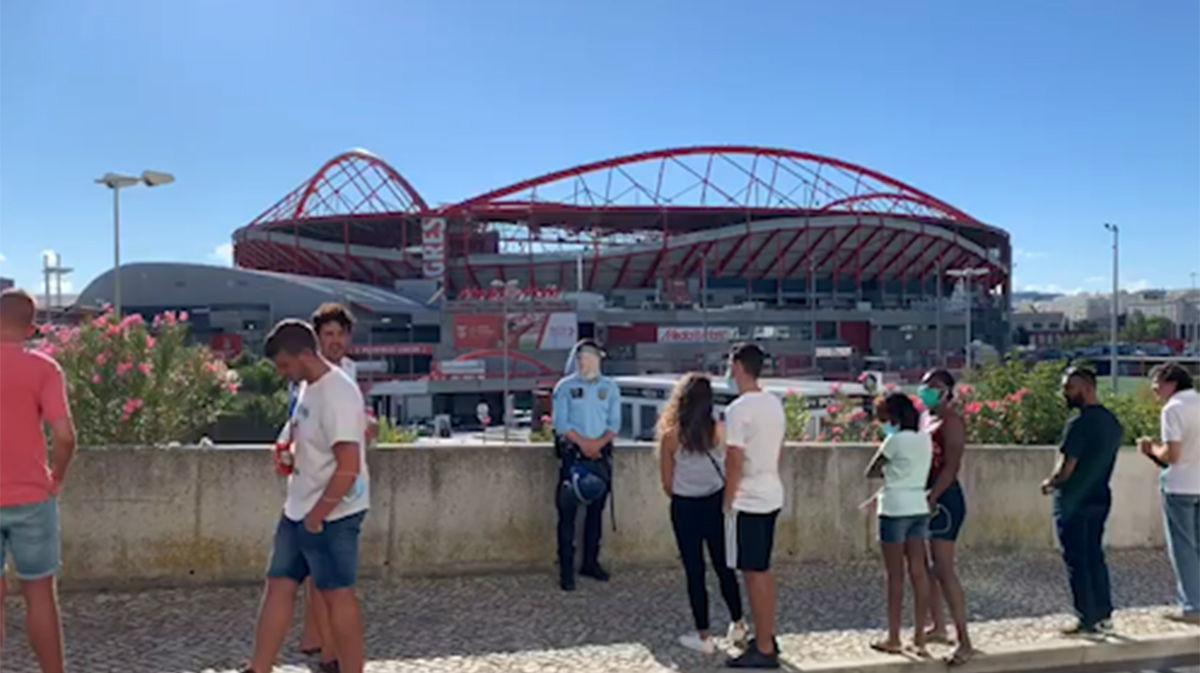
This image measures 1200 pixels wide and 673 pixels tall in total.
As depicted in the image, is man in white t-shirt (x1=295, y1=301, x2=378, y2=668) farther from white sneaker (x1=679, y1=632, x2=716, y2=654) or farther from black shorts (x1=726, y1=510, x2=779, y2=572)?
black shorts (x1=726, y1=510, x2=779, y2=572)

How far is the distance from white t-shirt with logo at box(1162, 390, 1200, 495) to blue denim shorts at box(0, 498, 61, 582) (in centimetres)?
660

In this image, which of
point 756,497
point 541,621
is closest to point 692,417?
point 756,497

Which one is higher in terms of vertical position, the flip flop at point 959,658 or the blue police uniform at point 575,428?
the blue police uniform at point 575,428

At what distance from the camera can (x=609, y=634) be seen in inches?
230

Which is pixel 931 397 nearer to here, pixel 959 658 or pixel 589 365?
pixel 959 658

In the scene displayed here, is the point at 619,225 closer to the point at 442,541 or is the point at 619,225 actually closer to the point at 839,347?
the point at 839,347

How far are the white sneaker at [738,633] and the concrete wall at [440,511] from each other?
1.96 m

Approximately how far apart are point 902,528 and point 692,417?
1425 millimetres

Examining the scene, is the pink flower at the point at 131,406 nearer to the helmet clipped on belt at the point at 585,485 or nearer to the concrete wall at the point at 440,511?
the concrete wall at the point at 440,511

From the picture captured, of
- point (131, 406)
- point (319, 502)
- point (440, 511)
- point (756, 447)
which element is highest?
point (131, 406)

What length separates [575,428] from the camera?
6922 millimetres

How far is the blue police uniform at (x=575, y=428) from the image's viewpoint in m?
6.88

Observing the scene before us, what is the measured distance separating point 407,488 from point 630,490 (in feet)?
5.77

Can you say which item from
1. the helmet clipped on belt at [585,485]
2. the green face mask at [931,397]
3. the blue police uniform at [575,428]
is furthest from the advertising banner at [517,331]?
the green face mask at [931,397]
